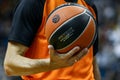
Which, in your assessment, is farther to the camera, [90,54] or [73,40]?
[90,54]

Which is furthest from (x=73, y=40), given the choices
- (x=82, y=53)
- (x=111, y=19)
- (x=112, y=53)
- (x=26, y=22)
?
(x=111, y=19)

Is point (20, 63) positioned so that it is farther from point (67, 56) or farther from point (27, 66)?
point (67, 56)

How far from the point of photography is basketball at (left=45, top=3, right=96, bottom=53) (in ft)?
9.42

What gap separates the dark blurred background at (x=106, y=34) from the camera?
28.7 feet

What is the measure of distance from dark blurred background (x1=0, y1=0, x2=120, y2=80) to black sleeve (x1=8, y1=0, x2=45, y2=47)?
4.51 metres

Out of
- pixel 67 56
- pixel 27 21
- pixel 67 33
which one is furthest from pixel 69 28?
pixel 27 21

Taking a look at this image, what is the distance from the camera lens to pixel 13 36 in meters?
3.18

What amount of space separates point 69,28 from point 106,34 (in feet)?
23.4

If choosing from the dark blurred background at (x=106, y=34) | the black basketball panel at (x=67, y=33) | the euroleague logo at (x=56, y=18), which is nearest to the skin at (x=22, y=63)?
the black basketball panel at (x=67, y=33)

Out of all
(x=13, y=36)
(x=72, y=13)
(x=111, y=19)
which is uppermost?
(x=72, y=13)

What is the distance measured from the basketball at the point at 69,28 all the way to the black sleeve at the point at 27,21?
0.63 feet

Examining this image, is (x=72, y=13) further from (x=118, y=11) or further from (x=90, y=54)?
(x=118, y=11)

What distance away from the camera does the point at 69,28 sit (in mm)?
2871

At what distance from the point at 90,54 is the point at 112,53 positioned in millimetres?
5754
